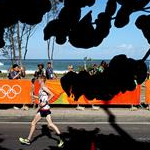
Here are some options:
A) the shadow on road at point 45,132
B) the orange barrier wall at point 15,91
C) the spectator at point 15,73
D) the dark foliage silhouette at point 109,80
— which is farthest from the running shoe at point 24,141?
the dark foliage silhouette at point 109,80

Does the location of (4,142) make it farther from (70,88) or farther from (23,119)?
(70,88)

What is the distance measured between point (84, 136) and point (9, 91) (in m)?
5.60

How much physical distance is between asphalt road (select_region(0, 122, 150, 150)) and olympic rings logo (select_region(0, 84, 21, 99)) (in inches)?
98.4

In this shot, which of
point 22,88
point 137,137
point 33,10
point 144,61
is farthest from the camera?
point 22,88

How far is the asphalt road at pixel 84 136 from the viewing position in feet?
37.8

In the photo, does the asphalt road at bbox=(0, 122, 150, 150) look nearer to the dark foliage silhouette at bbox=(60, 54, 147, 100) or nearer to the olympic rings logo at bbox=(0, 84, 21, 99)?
the olympic rings logo at bbox=(0, 84, 21, 99)

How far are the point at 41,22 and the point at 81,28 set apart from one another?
247 mm

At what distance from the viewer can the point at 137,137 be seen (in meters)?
12.9

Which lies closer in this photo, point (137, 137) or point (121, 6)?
point (121, 6)

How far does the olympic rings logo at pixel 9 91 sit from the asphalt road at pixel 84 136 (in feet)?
8.20

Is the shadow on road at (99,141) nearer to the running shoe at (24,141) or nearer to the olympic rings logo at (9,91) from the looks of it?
the running shoe at (24,141)

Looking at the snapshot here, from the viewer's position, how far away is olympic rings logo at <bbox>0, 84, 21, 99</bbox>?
17.8 metres

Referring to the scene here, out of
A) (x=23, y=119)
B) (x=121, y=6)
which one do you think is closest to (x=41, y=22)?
(x=121, y=6)

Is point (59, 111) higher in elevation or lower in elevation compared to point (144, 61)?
lower
